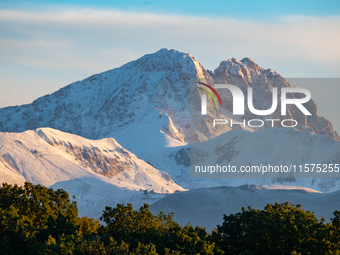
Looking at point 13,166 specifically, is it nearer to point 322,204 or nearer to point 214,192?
point 214,192

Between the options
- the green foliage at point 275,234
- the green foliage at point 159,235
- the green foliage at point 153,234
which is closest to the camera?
the green foliage at point 159,235

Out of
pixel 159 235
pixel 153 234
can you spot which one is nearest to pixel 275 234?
pixel 159 235

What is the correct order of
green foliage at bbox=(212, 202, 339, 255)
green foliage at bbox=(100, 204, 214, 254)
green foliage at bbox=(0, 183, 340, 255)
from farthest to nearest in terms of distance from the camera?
green foliage at bbox=(100, 204, 214, 254)
green foliage at bbox=(212, 202, 339, 255)
green foliage at bbox=(0, 183, 340, 255)

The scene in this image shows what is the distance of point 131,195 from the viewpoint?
627ft

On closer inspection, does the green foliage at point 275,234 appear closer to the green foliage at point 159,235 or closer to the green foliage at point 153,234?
the green foliage at point 159,235

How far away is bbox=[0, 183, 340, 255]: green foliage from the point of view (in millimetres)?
52125

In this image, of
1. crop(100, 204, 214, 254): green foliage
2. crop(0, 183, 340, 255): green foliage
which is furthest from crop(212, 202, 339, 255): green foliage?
crop(100, 204, 214, 254): green foliage

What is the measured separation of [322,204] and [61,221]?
4623 inches

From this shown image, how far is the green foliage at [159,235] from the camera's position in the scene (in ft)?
171

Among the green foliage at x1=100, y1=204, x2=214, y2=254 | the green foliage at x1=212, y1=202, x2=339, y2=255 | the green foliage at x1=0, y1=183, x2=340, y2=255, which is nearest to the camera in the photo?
the green foliage at x1=0, y1=183, x2=340, y2=255

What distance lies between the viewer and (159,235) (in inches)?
2283

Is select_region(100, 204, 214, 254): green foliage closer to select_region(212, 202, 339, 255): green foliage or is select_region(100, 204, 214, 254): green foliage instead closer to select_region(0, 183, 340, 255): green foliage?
select_region(0, 183, 340, 255): green foliage

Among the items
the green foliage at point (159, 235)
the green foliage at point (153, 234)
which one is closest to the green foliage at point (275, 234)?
the green foliage at point (159, 235)

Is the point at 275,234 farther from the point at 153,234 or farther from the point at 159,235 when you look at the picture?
the point at 153,234
